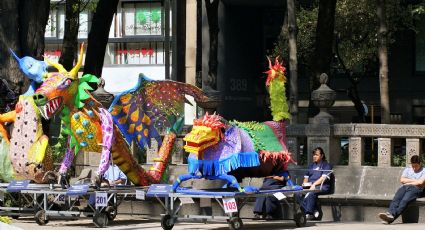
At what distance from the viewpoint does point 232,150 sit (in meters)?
16.3

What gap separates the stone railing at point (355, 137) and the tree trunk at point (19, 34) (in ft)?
17.1

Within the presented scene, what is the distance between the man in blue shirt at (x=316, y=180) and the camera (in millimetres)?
17719

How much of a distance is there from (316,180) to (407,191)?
1.53 meters

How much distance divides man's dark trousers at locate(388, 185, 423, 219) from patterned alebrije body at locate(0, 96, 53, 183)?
19.3ft

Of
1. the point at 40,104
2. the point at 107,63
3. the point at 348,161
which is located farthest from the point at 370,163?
the point at 107,63

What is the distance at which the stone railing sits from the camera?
734 inches

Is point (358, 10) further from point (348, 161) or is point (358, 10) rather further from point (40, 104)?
point (40, 104)

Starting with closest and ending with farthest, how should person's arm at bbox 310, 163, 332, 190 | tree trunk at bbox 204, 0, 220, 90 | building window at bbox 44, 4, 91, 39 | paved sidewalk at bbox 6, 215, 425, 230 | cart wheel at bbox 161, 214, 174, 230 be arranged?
cart wheel at bbox 161, 214, 174, 230
paved sidewalk at bbox 6, 215, 425, 230
person's arm at bbox 310, 163, 332, 190
tree trunk at bbox 204, 0, 220, 90
building window at bbox 44, 4, 91, 39

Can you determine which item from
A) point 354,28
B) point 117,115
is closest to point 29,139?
point 117,115

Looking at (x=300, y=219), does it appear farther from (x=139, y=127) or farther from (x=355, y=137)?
(x=139, y=127)

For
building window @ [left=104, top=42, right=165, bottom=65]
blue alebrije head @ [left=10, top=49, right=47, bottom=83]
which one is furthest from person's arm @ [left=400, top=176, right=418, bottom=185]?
building window @ [left=104, top=42, right=165, bottom=65]

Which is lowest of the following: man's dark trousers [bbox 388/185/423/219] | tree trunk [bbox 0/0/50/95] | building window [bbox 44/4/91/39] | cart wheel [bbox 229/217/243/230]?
cart wheel [bbox 229/217/243/230]

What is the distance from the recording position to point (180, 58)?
3866cm

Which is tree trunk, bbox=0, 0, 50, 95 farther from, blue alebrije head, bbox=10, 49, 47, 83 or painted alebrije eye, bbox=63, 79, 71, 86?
painted alebrije eye, bbox=63, 79, 71, 86
